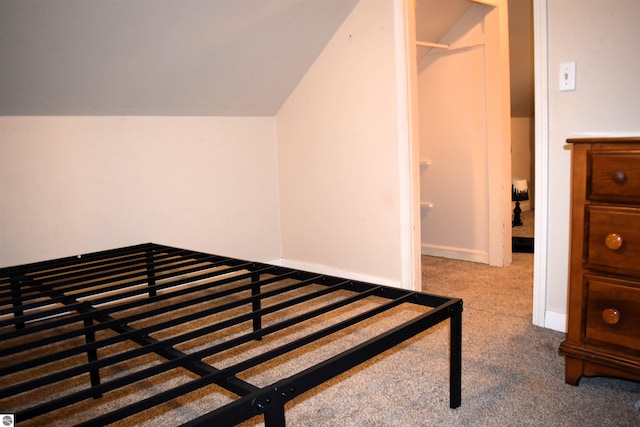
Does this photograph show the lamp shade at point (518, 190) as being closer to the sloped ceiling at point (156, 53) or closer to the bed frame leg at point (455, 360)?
the sloped ceiling at point (156, 53)

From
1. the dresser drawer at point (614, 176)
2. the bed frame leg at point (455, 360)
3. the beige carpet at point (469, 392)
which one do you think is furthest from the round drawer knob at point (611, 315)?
the bed frame leg at point (455, 360)

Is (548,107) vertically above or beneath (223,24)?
beneath

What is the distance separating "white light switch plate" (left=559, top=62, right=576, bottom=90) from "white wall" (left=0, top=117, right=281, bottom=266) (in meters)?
1.97

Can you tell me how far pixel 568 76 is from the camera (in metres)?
2.10

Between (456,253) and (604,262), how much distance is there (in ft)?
6.93

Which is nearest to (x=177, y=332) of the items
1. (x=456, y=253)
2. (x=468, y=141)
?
(x=456, y=253)

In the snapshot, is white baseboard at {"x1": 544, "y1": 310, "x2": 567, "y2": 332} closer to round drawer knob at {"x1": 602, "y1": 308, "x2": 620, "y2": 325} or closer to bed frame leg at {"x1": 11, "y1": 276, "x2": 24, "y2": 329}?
round drawer knob at {"x1": 602, "y1": 308, "x2": 620, "y2": 325}

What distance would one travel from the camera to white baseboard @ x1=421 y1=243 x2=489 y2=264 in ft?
11.7

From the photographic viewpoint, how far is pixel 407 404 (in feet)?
5.48

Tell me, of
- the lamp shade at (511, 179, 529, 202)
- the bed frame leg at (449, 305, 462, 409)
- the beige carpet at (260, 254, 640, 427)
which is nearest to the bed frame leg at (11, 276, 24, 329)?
the beige carpet at (260, 254, 640, 427)

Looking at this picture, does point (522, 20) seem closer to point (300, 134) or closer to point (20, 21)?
point (300, 134)

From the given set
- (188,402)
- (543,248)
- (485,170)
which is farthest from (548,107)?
(188,402)

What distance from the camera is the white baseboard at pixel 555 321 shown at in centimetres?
221

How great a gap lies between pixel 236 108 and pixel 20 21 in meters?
1.40
